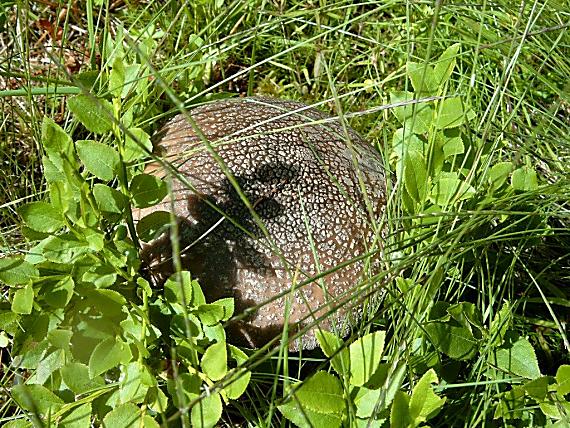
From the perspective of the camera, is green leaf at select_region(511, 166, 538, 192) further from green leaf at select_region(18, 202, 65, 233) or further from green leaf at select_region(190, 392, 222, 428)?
green leaf at select_region(18, 202, 65, 233)

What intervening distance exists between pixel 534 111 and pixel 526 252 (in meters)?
0.47

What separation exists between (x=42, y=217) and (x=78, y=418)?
368 mm

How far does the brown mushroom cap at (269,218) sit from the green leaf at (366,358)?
0.64ft

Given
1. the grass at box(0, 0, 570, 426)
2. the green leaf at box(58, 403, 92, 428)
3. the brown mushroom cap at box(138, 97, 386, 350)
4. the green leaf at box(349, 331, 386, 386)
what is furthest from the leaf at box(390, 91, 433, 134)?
the green leaf at box(58, 403, 92, 428)

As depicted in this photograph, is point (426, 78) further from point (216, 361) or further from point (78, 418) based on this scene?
point (78, 418)

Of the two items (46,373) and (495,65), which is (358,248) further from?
(495,65)

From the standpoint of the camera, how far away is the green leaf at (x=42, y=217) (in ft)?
4.45

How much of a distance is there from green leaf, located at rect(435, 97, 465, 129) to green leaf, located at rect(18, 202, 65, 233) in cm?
81

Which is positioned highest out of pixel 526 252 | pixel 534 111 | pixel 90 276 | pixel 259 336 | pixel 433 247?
pixel 90 276

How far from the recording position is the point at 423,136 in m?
1.71

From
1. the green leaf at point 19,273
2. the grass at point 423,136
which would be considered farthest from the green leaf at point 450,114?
the green leaf at point 19,273

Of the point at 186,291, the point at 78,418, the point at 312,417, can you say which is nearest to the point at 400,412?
the point at 312,417

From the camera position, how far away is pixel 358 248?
A: 166 cm

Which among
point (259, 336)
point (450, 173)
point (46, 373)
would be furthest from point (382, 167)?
point (46, 373)
